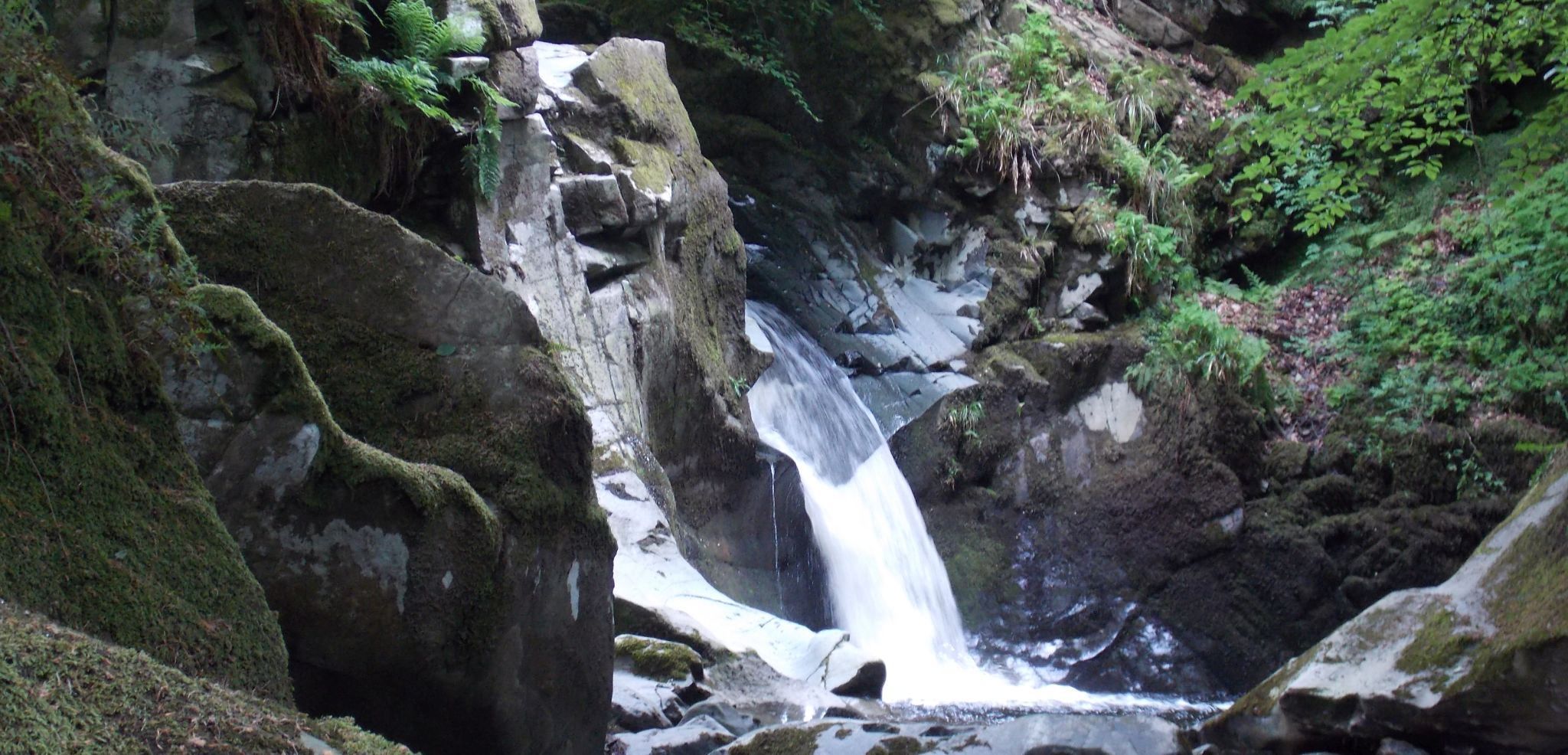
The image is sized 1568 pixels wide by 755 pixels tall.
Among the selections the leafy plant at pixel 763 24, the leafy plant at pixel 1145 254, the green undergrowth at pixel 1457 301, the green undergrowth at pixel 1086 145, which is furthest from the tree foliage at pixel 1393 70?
the leafy plant at pixel 763 24

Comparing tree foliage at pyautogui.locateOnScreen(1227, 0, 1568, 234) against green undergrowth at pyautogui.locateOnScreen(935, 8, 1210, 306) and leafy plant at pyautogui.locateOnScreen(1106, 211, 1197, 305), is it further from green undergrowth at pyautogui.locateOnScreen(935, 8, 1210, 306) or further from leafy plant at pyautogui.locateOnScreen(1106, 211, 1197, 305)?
green undergrowth at pyautogui.locateOnScreen(935, 8, 1210, 306)

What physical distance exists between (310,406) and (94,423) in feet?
2.48

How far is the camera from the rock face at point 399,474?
315cm

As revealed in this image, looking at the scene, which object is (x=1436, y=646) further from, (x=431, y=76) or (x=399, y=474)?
(x=431, y=76)

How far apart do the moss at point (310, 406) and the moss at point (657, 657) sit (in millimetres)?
2776

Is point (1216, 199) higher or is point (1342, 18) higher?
point (1342, 18)

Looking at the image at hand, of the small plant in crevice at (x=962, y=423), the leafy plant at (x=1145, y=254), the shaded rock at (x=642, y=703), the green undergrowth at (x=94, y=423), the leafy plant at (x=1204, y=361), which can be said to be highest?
the leafy plant at (x=1145, y=254)

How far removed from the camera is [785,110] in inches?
518

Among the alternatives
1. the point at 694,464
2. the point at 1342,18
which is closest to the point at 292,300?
the point at 694,464

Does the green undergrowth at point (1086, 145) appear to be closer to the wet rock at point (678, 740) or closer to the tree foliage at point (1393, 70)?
the tree foliage at point (1393, 70)

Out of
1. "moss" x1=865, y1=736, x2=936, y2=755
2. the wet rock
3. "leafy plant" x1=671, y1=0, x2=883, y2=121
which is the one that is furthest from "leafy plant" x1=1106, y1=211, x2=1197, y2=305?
the wet rock

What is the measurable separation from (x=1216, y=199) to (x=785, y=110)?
5.71 m

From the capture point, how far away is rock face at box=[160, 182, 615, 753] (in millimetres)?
3154

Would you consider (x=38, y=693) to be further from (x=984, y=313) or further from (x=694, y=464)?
(x=984, y=313)
